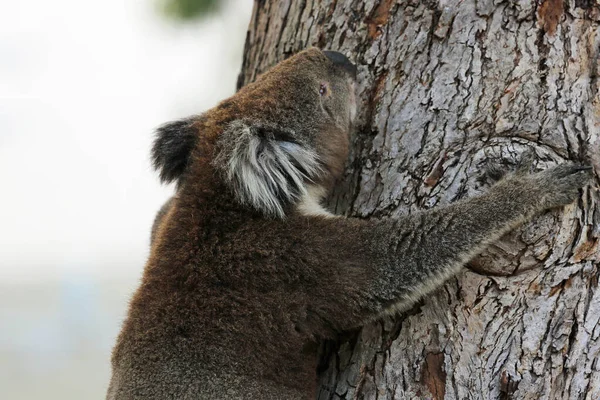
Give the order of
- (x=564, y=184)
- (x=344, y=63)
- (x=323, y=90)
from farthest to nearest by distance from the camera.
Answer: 1. (x=323, y=90)
2. (x=344, y=63)
3. (x=564, y=184)

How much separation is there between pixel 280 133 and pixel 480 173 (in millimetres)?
937

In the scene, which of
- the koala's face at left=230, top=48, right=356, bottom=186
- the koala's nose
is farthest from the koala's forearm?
the koala's nose

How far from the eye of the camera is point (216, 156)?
3.01 m

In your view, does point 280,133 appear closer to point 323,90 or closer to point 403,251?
point 323,90

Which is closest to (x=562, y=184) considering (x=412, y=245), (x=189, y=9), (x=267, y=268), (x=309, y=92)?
(x=412, y=245)

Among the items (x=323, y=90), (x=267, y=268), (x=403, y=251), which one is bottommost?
(x=267, y=268)

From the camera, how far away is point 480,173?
2.72 metres

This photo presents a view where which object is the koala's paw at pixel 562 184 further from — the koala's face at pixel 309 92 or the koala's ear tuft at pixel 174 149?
A: the koala's ear tuft at pixel 174 149

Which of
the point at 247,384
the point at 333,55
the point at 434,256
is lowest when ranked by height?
the point at 247,384

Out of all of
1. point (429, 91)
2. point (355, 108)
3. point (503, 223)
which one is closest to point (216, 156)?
point (355, 108)

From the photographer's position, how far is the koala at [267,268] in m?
2.67

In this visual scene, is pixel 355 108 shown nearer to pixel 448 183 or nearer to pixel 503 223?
pixel 448 183

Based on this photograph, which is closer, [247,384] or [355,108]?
[247,384]

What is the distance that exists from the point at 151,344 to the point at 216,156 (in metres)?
0.86
